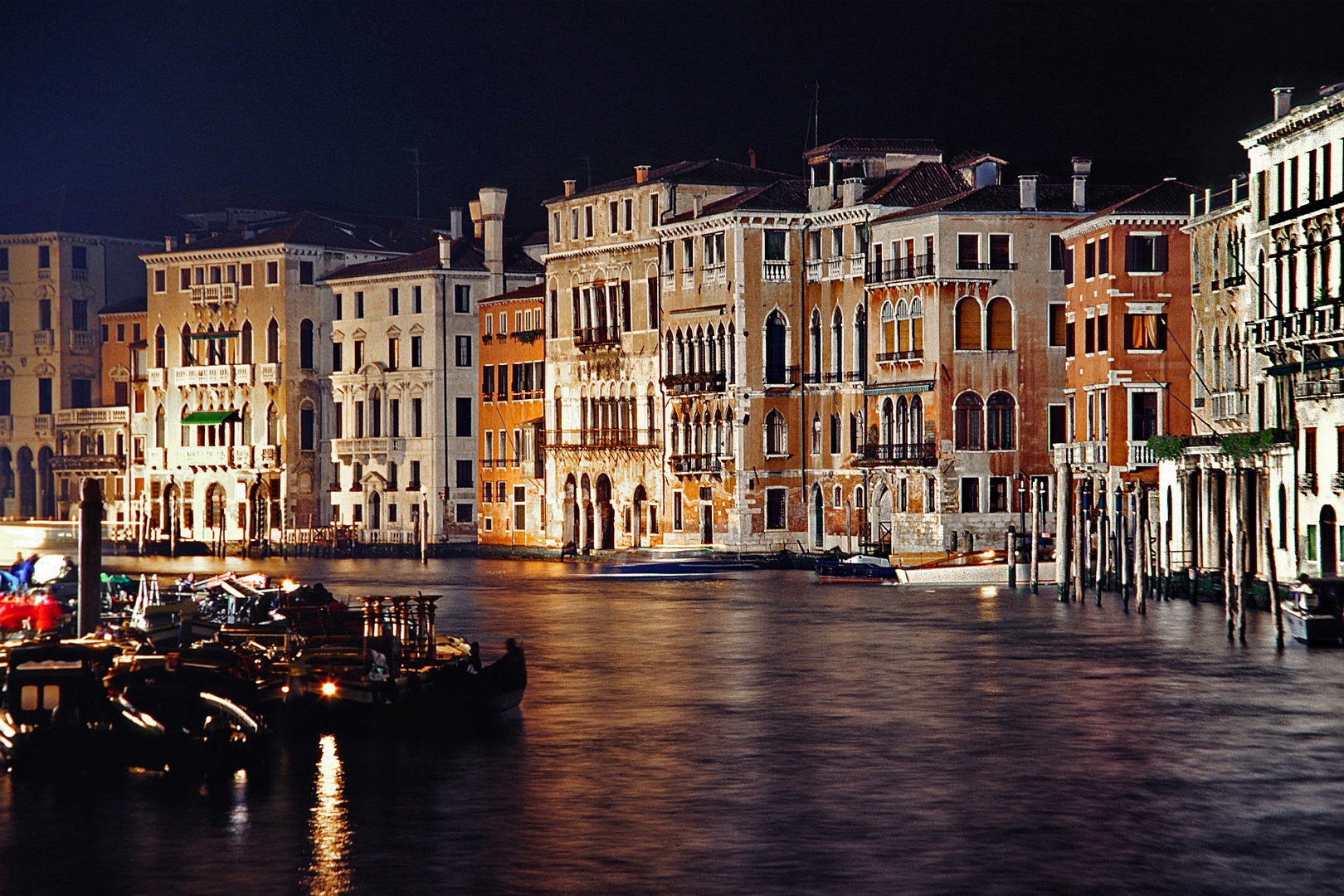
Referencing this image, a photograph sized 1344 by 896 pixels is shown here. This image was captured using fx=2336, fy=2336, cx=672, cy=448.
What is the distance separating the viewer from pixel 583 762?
27.6 m

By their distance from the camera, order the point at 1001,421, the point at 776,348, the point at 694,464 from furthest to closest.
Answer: the point at 694,464, the point at 776,348, the point at 1001,421

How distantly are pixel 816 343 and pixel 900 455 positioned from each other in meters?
5.85

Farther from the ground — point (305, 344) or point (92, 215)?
point (92, 215)

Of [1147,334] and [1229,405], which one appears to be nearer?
[1229,405]

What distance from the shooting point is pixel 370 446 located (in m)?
86.1

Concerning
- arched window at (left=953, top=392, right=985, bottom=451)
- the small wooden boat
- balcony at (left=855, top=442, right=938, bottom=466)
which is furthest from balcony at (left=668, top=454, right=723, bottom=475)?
the small wooden boat

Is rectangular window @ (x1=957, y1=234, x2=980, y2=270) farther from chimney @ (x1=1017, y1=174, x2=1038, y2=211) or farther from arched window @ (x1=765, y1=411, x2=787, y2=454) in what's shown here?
arched window @ (x1=765, y1=411, x2=787, y2=454)

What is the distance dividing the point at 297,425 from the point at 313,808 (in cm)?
6591

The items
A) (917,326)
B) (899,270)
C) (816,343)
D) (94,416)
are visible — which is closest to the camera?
(917,326)

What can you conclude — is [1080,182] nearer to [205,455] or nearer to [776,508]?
[776,508]

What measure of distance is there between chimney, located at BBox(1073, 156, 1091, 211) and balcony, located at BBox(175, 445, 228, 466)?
3955 cm

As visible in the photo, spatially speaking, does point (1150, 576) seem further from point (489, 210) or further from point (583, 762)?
point (489, 210)

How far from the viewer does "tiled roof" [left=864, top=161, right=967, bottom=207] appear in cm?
6675

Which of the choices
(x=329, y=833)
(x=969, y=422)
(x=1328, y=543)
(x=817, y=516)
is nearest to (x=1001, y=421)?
(x=969, y=422)
